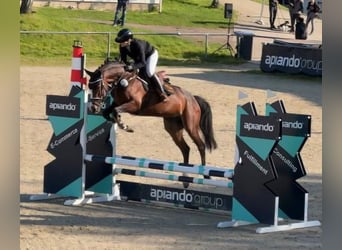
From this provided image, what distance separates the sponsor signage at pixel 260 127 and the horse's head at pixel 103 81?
93.4 inches

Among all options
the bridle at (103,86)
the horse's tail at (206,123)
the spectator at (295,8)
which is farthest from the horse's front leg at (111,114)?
the spectator at (295,8)

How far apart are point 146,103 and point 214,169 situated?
225 centimetres

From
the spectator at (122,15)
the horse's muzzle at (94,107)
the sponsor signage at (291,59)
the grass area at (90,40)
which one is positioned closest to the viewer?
the horse's muzzle at (94,107)

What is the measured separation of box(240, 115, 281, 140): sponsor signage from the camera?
716cm

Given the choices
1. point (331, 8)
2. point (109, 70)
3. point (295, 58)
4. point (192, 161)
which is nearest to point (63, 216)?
point (109, 70)

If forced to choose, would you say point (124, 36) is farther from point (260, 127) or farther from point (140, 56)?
point (260, 127)

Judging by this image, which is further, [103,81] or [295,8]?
[295,8]

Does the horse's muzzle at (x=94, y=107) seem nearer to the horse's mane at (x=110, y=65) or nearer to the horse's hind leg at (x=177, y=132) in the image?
the horse's mane at (x=110, y=65)

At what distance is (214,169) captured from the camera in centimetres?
796

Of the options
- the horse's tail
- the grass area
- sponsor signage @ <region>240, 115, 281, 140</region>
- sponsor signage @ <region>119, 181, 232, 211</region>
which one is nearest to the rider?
the horse's tail

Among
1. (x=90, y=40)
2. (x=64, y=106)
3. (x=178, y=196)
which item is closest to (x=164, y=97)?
(x=64, y=106)

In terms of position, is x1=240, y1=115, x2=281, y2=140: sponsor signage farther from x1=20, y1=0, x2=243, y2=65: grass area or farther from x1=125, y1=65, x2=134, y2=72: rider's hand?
x1=20, y1=0, x2=243, y2=65: grass area

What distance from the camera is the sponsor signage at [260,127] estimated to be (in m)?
7.16

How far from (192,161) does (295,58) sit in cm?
1277
